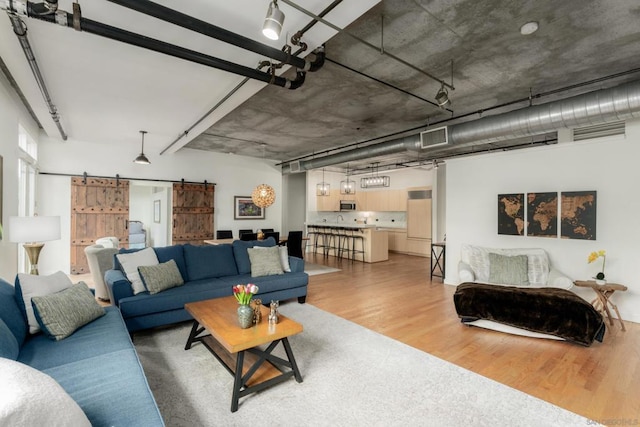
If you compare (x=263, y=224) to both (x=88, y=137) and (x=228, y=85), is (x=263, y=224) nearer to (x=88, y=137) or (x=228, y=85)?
(x=88, y=137)

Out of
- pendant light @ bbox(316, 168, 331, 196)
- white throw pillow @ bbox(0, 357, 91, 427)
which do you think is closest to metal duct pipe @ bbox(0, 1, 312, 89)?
white throw pillow @ bbox(0, 357, 91, 427)

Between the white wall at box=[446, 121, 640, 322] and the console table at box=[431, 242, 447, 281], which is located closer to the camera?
the white wall at box=[446, 121, 640, 322]

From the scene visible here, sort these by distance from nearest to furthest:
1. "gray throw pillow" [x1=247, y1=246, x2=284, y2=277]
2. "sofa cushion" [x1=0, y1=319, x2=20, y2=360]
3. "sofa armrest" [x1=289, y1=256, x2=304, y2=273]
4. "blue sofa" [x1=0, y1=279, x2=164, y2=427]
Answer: "blue sofa" [x1=0, y1=279, x2=164, y2=427]
"sofa cushion" [x1=0, y1=319, x2=20, y2=360]
"gray throw pillow" [x1=247, y1=246, x2=284, y2=277]
"sofa armrest" [x1=289, y1=256, x2=304, y2=273]

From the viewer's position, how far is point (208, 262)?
434 cm

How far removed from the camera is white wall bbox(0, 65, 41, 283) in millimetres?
3582

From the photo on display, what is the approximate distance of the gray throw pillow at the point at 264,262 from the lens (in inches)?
175

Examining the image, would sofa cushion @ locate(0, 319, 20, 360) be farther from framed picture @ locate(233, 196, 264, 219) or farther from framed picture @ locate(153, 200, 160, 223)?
framed picture @ locate(153, 200, 160, 223)

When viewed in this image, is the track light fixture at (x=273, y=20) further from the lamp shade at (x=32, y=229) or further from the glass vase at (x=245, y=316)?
the lamp shade at (x=32, y=229)

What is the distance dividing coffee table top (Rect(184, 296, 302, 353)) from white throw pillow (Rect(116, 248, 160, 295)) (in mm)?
906

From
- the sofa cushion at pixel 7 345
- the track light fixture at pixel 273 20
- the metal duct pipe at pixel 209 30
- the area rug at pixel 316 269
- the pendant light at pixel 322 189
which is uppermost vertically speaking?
the metal duct pipe at pixel 209 30

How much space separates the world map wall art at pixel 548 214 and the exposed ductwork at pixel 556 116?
1118 millimetres

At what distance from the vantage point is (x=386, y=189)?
35.0ft

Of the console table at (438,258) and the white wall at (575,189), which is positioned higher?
the white wall at (575,189)

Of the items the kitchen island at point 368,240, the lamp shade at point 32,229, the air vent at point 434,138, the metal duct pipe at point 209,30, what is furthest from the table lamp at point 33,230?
the kitchen island at point 368,240
